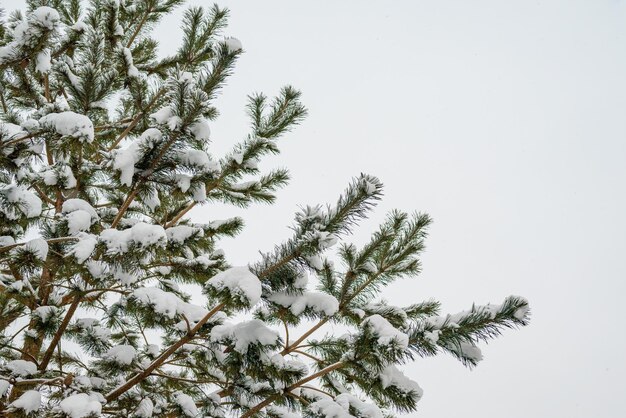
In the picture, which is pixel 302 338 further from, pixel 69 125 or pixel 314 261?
pixel 69 125

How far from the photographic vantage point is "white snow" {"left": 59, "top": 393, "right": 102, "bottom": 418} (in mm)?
2068

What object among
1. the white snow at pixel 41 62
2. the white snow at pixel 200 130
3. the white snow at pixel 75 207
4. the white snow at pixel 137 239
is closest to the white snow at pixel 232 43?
the white snow at pixel 200 130

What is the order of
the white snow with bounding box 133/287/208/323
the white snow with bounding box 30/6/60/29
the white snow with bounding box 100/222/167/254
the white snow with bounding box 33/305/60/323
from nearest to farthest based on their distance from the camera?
the white snow with bounding box 100/222/167/254
the white snow with bounding box 133/287/208/323
the white snow with bounding box 30/6/60/29
the white snow with bounding box 33/305/60/323

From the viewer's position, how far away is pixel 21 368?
272cm

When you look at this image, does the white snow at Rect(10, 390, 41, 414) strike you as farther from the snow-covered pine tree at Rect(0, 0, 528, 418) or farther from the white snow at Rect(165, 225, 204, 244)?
the white snow at Rect(165, 225, 204, 244)

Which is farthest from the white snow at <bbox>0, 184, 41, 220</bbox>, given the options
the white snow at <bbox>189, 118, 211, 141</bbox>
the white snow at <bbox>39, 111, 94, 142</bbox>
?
the white snow at <bbox>189, 118, 211, 141</bbox>

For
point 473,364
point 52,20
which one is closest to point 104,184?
point 52,20

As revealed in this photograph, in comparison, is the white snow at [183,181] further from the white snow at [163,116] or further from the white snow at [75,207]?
the white snow at [75,207]

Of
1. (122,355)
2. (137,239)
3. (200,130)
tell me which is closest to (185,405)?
(122,355)

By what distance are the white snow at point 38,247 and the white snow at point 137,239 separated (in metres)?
0.42

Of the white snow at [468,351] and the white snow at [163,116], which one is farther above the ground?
the white snow at [163,116]

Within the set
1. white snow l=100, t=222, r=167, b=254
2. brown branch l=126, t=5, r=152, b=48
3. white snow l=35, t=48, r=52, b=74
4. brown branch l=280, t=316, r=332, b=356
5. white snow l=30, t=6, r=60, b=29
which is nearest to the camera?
white snow l=100, t=222, r=167, b=254

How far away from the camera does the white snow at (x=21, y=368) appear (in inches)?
106

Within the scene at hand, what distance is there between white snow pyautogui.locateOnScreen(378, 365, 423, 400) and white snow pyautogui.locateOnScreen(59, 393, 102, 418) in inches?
57.0
